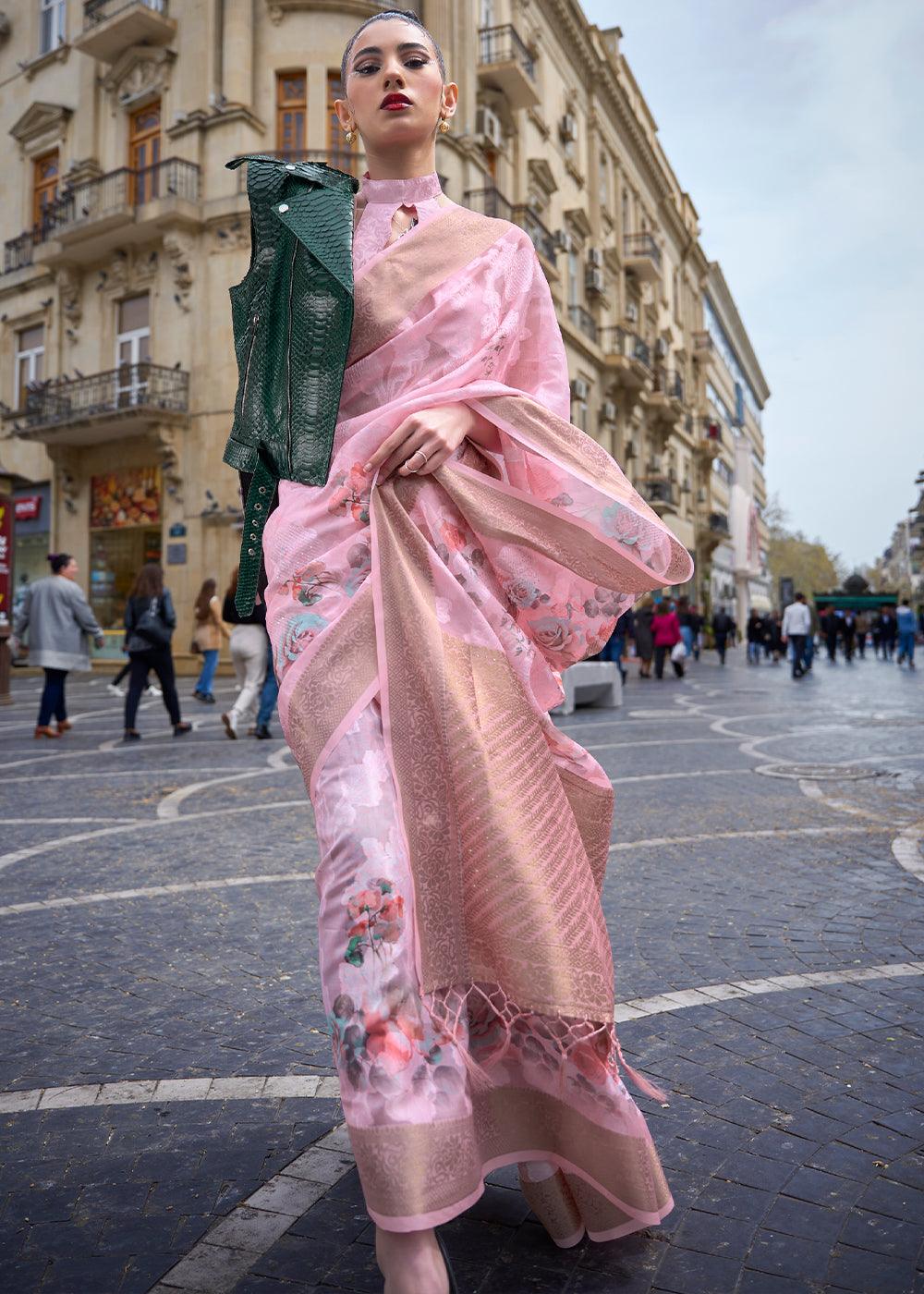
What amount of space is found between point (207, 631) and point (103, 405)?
11.5 m

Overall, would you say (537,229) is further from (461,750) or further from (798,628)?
(461,750)

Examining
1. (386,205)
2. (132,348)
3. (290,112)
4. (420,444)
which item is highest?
(290,112)

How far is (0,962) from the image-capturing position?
11.0 feet

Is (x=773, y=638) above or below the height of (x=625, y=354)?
below

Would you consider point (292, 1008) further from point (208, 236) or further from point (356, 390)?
point (208, 236)

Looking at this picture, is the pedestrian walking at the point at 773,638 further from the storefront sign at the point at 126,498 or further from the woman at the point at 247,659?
the woman at the point at 247,659

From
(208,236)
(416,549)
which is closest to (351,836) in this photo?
(416,549)

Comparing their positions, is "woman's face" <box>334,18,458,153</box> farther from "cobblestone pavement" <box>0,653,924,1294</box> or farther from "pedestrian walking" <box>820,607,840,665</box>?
"pedestrian walking" <box>820,607,840,665</box>

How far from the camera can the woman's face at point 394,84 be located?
2.00m

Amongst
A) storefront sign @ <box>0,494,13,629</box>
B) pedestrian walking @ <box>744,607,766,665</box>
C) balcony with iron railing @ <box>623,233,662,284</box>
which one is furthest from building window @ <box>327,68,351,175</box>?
balcony with iron railing @ <box>623,233,662,284</box>

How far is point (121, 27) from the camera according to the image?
2241 centimetres

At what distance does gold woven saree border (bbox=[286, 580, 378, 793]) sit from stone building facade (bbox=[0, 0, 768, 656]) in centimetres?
2039

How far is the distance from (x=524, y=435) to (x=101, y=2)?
26541 mm

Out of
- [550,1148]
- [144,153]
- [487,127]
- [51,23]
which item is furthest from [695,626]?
[550,1148]
